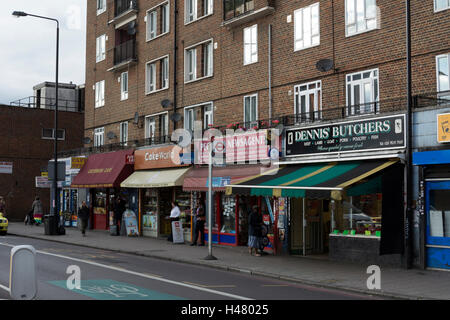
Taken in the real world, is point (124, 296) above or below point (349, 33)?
below

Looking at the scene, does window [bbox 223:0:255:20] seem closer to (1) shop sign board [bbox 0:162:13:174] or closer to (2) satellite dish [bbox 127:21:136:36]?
(2) satellite dish [bbox 127:21:136:36]

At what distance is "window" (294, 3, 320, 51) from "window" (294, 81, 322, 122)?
1.48m

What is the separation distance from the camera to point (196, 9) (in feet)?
85.0

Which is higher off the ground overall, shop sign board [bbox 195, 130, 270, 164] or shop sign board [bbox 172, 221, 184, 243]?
shop sign board [bbox 195, 130, 270, 164]

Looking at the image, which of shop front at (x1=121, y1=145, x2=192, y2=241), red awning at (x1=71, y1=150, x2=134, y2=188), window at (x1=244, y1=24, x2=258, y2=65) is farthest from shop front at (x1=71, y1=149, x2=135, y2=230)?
window at (x1=244, y1=24, x2=258, y2=65)

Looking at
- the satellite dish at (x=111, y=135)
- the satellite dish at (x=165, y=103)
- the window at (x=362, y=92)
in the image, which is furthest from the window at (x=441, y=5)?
the satellite dish at (x=111, y=135)

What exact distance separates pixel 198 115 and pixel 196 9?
505 cm

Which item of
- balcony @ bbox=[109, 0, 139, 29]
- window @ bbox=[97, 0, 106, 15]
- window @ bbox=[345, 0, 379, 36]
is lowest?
window @ bbox=[345, 0, 379, 36]

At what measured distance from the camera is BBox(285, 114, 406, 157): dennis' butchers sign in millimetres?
15906

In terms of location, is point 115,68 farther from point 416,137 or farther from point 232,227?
point 416,137

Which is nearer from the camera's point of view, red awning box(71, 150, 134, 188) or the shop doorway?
the shop doorway

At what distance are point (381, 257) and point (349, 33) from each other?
24.7 feet

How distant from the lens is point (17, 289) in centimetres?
888
